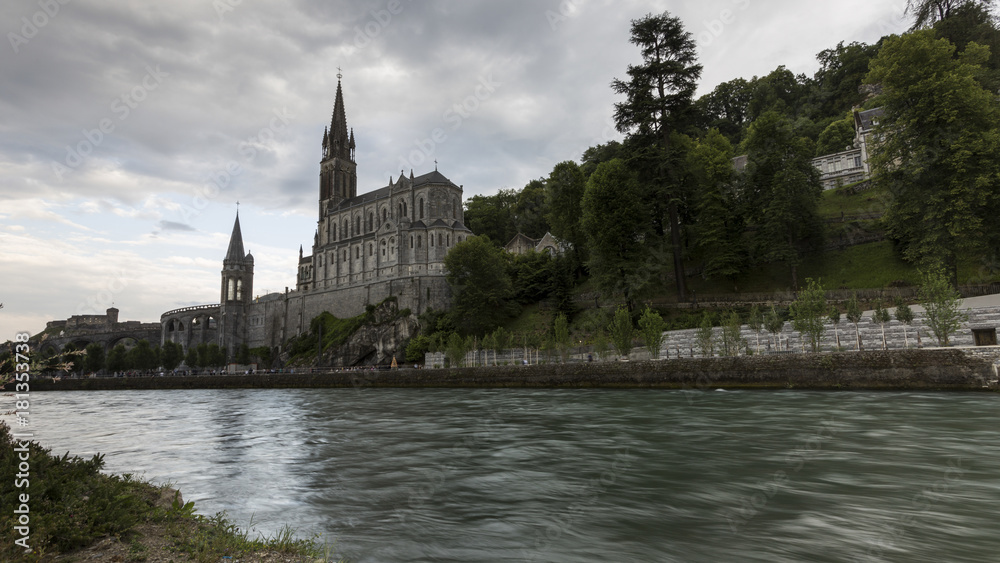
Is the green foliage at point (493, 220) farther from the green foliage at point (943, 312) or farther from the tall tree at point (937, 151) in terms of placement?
the green foliage at point (943, 312)

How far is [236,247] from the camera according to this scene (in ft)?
312

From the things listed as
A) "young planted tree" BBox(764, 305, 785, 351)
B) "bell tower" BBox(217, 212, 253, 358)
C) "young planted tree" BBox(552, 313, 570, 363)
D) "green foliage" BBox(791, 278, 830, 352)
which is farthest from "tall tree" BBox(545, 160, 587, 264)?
"bell tower" BBox(217, 212, 253, 358)

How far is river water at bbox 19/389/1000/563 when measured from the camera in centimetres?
554

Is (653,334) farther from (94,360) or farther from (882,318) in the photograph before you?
(94,360)

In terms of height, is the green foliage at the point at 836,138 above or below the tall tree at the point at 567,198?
above

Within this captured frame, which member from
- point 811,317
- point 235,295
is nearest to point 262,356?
point 235,295

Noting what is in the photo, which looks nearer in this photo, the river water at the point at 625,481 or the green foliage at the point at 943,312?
the river water at the point at 625,481

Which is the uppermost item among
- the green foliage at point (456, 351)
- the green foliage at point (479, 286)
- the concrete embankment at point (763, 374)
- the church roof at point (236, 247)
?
the church roof at point (236, 247)

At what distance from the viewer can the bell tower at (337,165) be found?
3593 inches

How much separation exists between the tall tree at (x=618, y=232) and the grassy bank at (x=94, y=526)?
34.7 meters

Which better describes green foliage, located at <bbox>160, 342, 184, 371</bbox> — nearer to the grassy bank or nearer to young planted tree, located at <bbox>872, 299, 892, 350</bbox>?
the grassy bank

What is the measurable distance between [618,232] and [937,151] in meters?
18.5

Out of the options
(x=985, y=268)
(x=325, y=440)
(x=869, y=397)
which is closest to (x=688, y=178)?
(x=985, y=268)

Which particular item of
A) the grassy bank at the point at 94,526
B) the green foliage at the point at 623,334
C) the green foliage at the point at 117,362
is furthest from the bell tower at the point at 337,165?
the grassy bank at the point at 94,526
